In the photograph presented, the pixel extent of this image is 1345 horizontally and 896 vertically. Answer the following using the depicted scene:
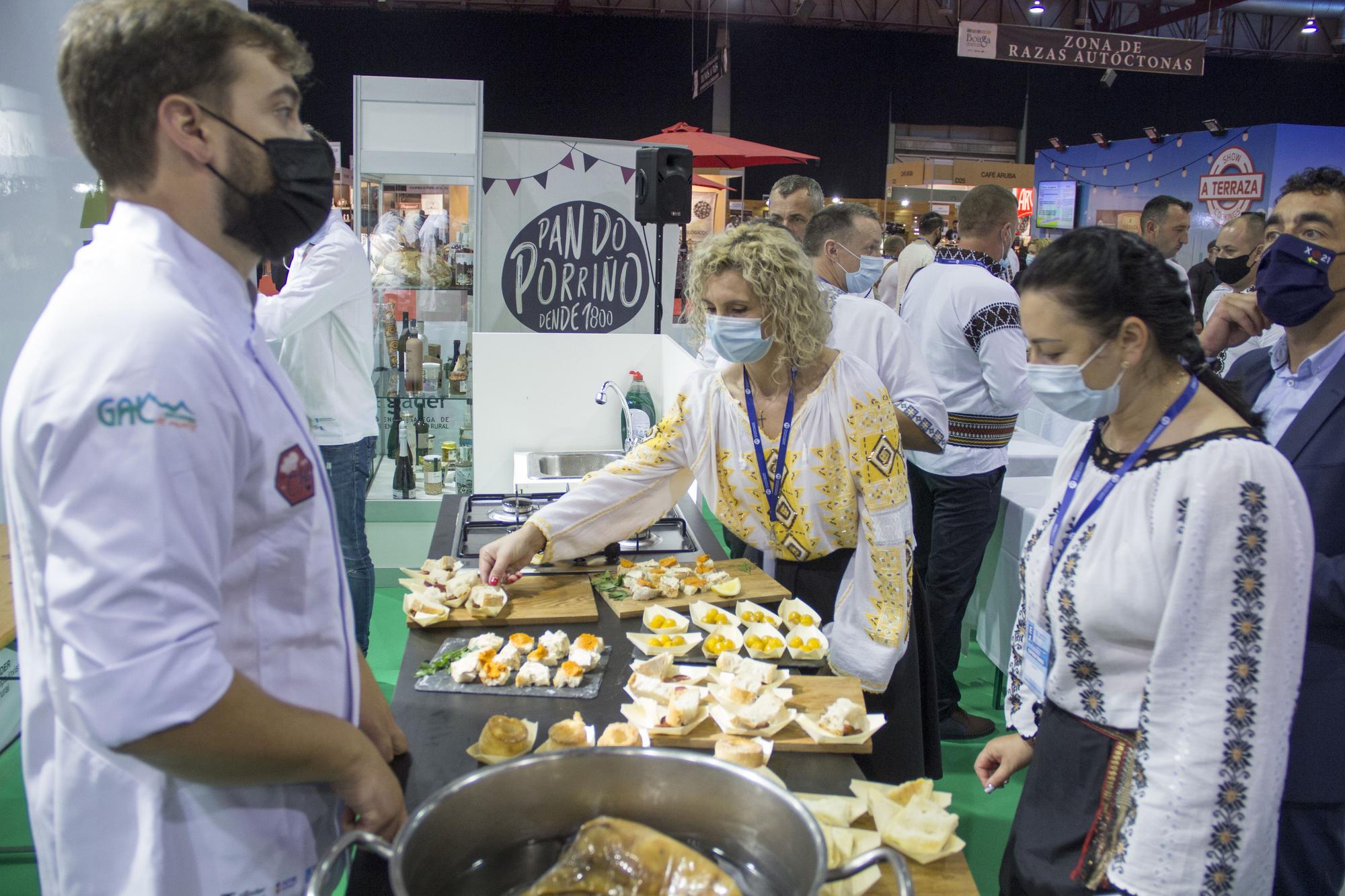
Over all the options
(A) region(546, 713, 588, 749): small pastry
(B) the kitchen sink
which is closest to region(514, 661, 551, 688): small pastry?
(A) region(546, 713, 588, 749): small pastry

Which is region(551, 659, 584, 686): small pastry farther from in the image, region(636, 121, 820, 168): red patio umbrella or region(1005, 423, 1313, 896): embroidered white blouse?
region(636, 121, 820, 168): red patio umbrella

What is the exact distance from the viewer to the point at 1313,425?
1.83 meters

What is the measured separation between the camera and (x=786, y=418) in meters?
2.24

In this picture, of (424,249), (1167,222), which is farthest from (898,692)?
(1167,222)

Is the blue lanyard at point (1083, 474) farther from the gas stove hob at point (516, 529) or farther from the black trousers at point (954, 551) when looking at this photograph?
the black trousers at point (954, 551)

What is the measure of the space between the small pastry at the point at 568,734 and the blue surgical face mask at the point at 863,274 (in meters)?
2.70

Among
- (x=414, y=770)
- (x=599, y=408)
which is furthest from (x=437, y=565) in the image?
(x=599, y=408)

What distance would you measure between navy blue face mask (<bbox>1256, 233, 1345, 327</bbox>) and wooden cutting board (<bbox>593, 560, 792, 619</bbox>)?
116 cm

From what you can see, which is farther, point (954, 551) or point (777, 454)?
point (954, 551)

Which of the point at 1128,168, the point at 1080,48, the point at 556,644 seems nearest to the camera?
the point at 556,644

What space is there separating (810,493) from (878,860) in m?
1.30

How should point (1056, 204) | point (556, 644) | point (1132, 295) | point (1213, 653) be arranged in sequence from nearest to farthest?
point (1213, 653)
point (1132, 295)
point (556, 644)
point (1056, 204)

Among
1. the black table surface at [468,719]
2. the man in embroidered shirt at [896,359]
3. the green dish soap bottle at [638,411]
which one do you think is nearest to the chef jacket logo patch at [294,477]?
the black table surface at [468,719]

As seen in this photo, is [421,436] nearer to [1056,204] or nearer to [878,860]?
[878,860]
